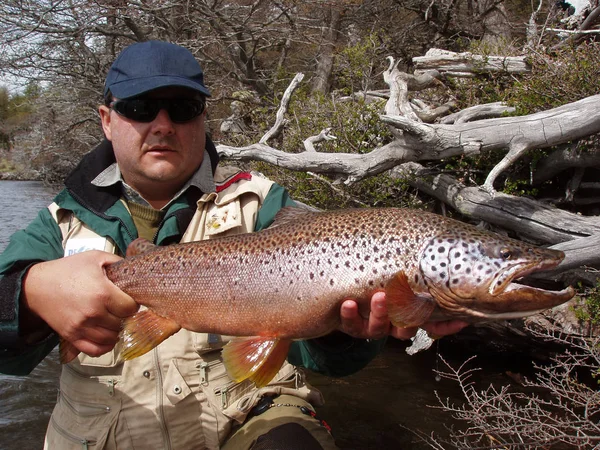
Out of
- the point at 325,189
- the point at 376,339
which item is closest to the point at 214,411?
the point at 376,339

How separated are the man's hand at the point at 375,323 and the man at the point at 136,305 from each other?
0.02 metres

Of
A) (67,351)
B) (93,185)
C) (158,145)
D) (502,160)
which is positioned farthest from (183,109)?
(502,160)

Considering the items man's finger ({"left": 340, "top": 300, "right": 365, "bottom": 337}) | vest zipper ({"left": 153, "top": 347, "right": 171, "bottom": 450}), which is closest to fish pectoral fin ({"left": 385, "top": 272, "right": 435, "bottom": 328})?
man's finger ({"left": 340, "top": 300, "right": 365, "bottom": 337})

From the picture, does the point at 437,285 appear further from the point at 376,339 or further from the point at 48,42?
the point at 48,42

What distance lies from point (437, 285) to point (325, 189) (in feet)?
15.6

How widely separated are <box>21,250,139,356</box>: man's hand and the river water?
3.01 m

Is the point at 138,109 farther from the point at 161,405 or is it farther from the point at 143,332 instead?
the point at 161,405

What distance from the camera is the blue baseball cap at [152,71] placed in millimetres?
2711

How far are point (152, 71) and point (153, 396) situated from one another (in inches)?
68.6

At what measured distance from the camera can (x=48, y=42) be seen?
10766mm

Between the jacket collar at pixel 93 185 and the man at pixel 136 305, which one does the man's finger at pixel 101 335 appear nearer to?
the man at pixel 136 305

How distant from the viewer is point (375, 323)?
7.30ft

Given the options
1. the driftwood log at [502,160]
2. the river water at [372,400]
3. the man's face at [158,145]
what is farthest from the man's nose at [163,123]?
the river water at [372,400]

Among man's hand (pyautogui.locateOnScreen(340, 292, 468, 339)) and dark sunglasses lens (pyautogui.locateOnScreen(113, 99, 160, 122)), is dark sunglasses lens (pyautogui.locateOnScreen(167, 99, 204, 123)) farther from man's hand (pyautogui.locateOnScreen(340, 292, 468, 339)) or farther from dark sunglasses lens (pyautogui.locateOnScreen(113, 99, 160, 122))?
man's hand (pyautogui.locateOnScreen(340, 292, 468, 339))
